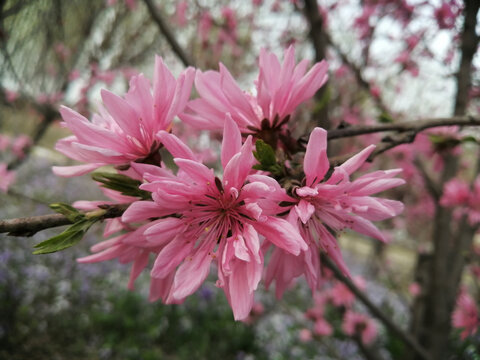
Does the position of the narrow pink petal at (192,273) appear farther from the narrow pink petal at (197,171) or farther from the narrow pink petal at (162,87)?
the narrow pink petal at (162,87)

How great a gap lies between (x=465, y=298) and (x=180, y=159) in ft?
8.41

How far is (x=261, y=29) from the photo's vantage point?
16.3ft

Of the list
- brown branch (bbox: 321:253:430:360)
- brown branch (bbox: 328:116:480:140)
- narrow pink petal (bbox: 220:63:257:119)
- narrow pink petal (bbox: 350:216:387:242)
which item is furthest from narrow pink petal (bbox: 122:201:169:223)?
brown branch (bbox: 321:253:430:360)

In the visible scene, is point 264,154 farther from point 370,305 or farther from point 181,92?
point 370,305

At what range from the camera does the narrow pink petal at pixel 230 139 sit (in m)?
0.63

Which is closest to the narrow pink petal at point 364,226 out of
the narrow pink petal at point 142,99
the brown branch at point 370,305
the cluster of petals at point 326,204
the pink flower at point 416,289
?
the cluster of petals at point 326,204

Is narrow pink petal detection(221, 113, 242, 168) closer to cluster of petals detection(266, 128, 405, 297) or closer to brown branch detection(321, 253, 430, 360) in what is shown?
cluster of petals detection(266, 128, 405, 297)

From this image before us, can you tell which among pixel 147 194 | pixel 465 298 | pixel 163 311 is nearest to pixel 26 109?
pixel 163 311

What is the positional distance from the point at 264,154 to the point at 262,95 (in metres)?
0.19

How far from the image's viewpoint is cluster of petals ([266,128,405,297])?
0.62 meters

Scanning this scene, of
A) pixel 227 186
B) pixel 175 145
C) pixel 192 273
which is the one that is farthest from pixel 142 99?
pixel 192 273

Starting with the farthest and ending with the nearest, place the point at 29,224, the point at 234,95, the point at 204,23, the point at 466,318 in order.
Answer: the point at 204,23
the point at 466,318
the point at 234,95
the point at 29,224

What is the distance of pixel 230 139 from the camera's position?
0.64 meters

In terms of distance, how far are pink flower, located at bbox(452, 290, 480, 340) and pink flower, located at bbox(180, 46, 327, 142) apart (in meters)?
1.98
